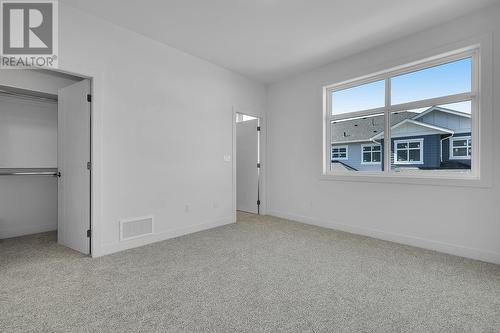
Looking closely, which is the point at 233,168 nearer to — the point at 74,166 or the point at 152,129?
the point at 152,129

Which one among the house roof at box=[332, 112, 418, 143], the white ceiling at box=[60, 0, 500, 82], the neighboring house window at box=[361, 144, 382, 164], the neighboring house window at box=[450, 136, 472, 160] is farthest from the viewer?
the neighboring house window at box=[361, 144, 382, 164]

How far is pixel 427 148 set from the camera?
10.9 feet

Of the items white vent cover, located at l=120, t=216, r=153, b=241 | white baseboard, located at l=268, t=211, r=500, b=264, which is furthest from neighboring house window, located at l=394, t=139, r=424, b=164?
white vent cover, located at l=120, t=216, r=153, b=241

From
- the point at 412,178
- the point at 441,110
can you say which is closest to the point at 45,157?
the point at 412,178

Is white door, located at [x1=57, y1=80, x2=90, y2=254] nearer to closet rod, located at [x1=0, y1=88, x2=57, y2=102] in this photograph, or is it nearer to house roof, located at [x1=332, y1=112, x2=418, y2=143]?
closet rod, located at [x1=0, y1=88, x2=57, y2=102]

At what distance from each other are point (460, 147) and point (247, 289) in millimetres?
3135

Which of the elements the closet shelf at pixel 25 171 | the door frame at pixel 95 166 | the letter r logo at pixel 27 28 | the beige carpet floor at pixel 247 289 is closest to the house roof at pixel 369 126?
the beige carpet floor at pixel 247 289

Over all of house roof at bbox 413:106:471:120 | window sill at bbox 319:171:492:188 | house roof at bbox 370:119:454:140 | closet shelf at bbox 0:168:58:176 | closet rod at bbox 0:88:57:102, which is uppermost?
closet rod at bbox 0:88:57:102

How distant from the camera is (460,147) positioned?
10.0 ft

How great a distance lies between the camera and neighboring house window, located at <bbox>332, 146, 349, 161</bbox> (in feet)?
13.8

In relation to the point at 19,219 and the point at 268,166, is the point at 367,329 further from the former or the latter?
the point at 19,219

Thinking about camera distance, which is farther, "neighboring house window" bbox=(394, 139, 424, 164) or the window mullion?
→ the window mullion

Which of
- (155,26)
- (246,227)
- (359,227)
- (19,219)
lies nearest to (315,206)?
(359,227)

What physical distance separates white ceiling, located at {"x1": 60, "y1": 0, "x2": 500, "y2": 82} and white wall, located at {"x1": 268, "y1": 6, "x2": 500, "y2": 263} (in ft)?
0.74
